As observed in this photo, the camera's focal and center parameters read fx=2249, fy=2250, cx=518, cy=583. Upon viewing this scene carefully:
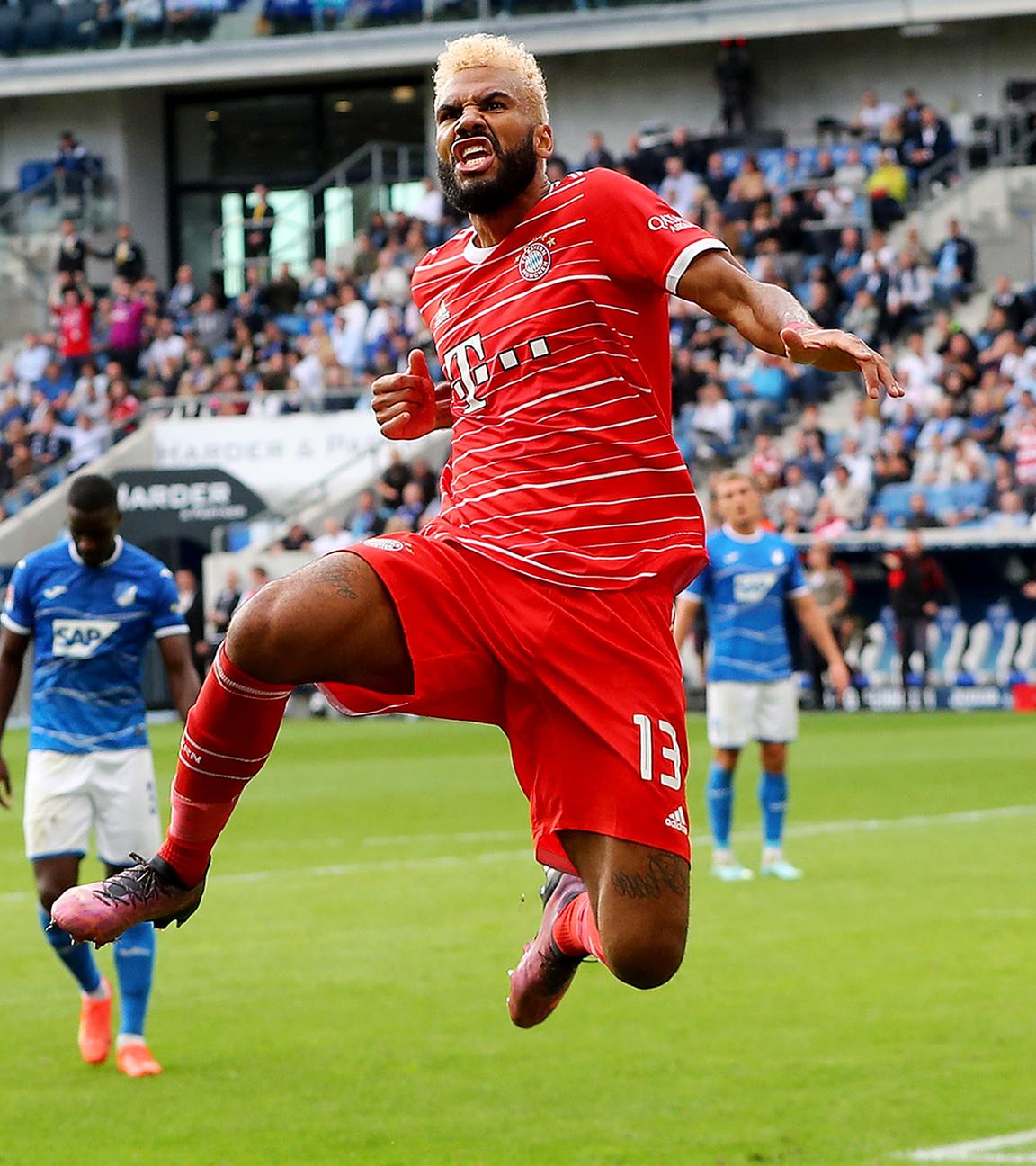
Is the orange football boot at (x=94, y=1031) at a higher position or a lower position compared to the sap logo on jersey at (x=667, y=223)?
lower

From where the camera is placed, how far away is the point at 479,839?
16.5m

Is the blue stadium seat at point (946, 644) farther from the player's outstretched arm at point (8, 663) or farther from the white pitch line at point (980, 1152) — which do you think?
the white pitch line at point (980, 1152)

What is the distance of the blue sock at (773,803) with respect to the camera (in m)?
14.3

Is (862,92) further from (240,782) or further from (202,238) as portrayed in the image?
(240,782)

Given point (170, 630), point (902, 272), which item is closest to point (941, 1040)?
point (170, 630)

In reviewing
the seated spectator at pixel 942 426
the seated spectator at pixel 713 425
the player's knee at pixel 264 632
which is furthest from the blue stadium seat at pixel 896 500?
the player's knee at pixel 264 632

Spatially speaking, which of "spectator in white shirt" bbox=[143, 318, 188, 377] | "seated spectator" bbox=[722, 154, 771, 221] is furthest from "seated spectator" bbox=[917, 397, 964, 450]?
"spectator in white shirt" bbox=[143, 318, 188, 377]

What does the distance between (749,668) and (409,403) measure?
851 cm

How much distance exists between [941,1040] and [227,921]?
5.09m

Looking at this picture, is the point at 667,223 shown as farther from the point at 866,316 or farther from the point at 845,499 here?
the point at 866,316

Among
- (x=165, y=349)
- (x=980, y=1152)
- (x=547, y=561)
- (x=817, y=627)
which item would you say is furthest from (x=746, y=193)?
(x=547, y=561)

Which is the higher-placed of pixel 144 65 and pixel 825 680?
pixel 144 65

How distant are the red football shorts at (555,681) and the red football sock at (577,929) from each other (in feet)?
0.93

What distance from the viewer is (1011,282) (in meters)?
32.2
